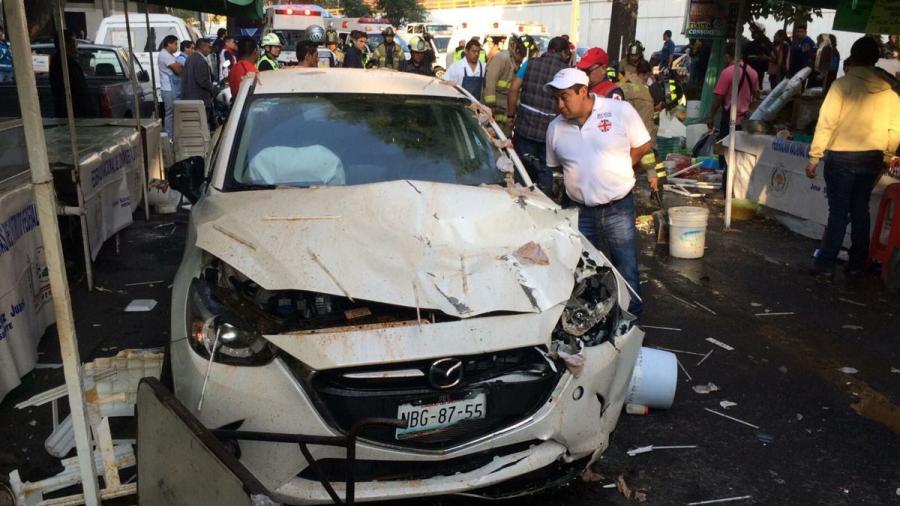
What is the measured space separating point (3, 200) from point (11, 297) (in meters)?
0.58

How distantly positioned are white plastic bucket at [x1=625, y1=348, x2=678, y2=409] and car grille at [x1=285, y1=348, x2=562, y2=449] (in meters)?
1.41

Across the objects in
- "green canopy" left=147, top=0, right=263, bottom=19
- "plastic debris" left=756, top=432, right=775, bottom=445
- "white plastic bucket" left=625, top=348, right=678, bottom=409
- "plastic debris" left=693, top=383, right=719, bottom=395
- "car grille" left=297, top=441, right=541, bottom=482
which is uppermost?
"green canopy" left=147, top=0, right=263, bottom=19

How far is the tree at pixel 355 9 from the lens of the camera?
50219 millimetres

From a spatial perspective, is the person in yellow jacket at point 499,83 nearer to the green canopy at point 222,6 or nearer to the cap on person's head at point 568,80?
the green canopy at point 222,6

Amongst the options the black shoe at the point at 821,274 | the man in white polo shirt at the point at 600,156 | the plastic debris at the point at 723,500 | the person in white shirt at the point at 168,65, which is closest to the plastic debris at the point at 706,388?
the man in white polo shirt at the point at 600,156

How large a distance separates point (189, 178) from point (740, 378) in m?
3.62

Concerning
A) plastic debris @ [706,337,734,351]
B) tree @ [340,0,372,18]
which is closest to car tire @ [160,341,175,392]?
plastic debris @ [706,337,734,351]

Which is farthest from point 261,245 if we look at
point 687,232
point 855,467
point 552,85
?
point 687,232

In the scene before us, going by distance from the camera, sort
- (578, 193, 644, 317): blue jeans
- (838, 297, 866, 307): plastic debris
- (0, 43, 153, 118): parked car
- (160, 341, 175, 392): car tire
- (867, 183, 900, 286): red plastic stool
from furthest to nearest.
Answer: (0, 43, 153, 118): parked car, (867, 183, 900, 286): red plastic stool, (838, 297, 866, 307): plastic debris, (578, 193, 644, 317): blue jeans, (160, 341, 175, 392): car tire

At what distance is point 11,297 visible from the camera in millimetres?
4738

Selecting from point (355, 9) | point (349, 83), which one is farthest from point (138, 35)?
point (355, 9)

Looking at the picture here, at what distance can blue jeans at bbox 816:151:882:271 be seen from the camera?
276 inches

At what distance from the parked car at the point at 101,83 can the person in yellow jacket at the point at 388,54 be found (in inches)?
183

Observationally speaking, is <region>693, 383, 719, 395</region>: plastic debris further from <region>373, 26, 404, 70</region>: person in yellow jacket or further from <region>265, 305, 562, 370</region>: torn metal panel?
<region>373, 26, 404, 70</region>: person in yellow jacket
